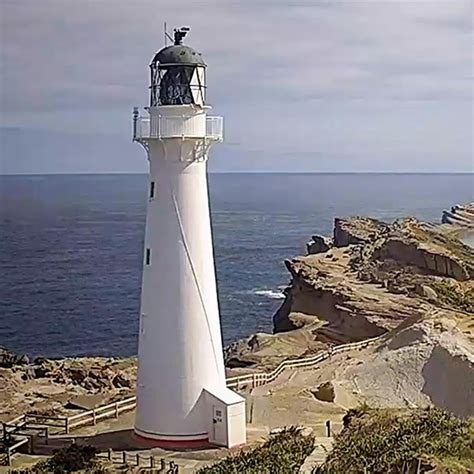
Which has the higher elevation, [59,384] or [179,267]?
[179,267]

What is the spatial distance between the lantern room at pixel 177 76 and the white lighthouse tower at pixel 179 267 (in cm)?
2

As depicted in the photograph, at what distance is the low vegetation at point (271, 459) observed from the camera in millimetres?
14619

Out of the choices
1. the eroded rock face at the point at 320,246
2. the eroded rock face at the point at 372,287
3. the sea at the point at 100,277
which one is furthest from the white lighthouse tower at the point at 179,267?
the eroded rock face at the point at 320,246

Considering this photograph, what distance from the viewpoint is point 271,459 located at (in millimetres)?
15234

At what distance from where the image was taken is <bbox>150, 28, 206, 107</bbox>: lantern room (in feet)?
58.0

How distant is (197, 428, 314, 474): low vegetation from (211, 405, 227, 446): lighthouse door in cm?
73

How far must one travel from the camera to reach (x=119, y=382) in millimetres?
32812

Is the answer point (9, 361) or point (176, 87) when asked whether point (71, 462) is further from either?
point (9, 361)

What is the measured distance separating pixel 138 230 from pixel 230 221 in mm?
22935

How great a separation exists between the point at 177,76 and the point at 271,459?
7.21 m

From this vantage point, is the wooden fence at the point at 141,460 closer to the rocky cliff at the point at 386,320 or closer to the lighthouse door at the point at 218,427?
the lighthouse door at the point at 218,427

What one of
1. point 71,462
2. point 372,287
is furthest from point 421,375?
point 372,287

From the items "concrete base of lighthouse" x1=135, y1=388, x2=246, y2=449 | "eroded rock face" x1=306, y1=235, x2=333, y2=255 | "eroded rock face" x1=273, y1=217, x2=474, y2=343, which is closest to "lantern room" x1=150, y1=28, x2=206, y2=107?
"concrete base of lighthouse" x1=135, y1=388, x2=246, y2=449

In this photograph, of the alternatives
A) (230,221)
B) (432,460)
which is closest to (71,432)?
(432,460)
